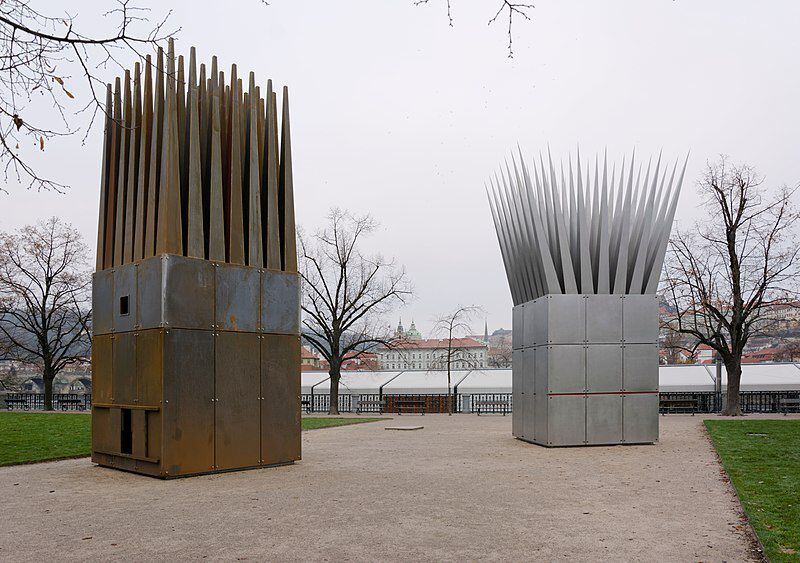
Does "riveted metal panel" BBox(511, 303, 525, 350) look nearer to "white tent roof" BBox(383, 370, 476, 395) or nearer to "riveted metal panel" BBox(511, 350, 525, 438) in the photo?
"riveted metal panel" BBox(511, 350, 525, 438)

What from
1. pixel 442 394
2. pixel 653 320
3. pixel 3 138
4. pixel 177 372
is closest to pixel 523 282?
pixel 653 320

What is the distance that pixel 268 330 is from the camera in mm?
12133

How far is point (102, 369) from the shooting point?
12.2 meters

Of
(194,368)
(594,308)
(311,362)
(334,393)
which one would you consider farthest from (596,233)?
(311,362)

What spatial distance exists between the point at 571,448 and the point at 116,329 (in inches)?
347

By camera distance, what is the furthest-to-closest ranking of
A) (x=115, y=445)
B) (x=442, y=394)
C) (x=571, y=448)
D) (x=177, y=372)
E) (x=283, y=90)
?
(x=442, y=394)
(x=571, y=448)
(x=283, y=90)
(x=115, y=445)
(x=177, y=372)

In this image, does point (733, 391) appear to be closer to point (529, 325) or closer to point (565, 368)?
point (529, 325)

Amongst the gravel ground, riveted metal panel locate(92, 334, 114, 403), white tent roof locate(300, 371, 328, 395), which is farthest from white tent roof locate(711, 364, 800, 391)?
riveted metal panel locate(92, 334, 114, 403)

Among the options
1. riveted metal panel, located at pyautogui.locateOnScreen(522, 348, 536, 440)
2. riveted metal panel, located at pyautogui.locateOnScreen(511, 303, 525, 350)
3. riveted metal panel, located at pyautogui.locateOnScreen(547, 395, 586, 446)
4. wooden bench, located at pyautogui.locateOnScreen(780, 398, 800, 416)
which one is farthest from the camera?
wooden bench, located at pyautogui.locateOnScreen(780, 398, 800, 416)

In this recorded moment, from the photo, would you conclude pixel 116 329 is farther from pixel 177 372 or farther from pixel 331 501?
pixel 331 501

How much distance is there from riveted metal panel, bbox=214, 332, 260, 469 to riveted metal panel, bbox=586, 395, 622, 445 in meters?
6.93

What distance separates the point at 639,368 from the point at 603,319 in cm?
125

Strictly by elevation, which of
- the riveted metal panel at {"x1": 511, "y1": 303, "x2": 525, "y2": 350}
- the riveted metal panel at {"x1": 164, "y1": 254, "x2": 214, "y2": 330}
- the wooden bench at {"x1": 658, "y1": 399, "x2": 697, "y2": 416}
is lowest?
the wooden bench at {"x1": 658, "y1": 399, "x2": 697, "y2": 416}

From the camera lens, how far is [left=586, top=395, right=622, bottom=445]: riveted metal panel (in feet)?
49.8
